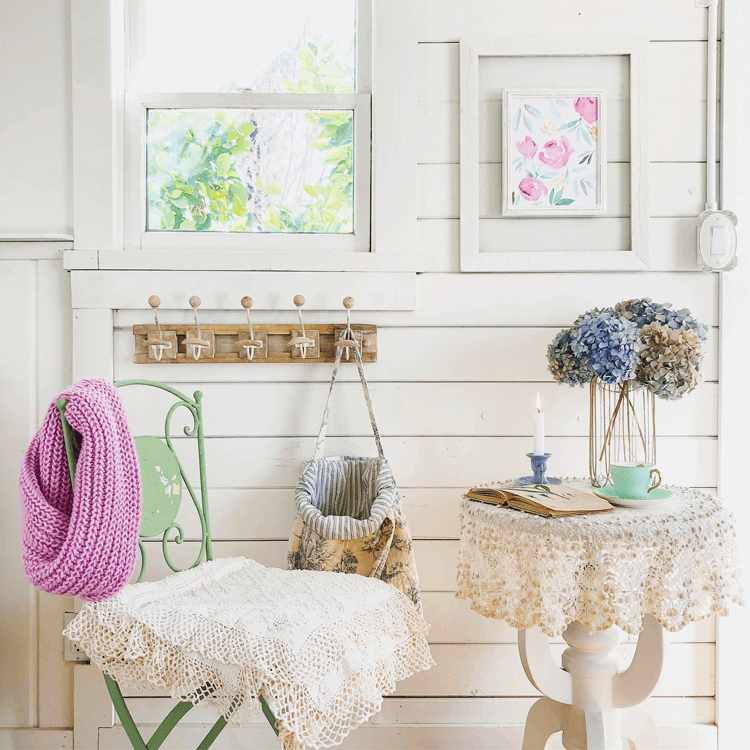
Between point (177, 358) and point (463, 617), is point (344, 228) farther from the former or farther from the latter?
point (463, 617)

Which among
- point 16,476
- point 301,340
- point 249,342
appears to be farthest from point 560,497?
point 16,476

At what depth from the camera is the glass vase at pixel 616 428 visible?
4.47ft

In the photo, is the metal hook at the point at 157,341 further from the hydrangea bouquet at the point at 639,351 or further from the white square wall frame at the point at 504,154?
the hydrangea bouquet at the point at 639,351

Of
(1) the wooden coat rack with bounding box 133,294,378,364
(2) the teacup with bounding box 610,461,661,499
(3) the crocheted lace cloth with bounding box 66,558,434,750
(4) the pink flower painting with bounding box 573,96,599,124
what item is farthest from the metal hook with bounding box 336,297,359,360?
(4) the pink flower painting with bounding box 573,96,599,124

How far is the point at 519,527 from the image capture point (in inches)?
41.8

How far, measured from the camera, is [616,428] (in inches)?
57.3

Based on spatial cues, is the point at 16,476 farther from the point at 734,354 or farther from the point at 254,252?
the point at 734,354

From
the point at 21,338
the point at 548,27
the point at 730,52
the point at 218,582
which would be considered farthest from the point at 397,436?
the point at 730,52

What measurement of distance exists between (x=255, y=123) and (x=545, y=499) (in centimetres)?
122

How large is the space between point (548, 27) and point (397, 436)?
3.71ft

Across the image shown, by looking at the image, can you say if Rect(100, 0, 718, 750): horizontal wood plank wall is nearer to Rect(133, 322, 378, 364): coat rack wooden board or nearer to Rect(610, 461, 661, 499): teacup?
Rect(133, 322, 378, 364): coat rack wooden board

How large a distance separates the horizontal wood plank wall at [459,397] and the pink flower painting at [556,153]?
5.2 inches

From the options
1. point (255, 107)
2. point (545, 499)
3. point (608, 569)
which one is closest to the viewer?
point (608, 569)

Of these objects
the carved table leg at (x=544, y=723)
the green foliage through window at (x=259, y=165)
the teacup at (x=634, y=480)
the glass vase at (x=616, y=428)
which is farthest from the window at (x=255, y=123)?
the carved table leg at (x=544, y=723)
